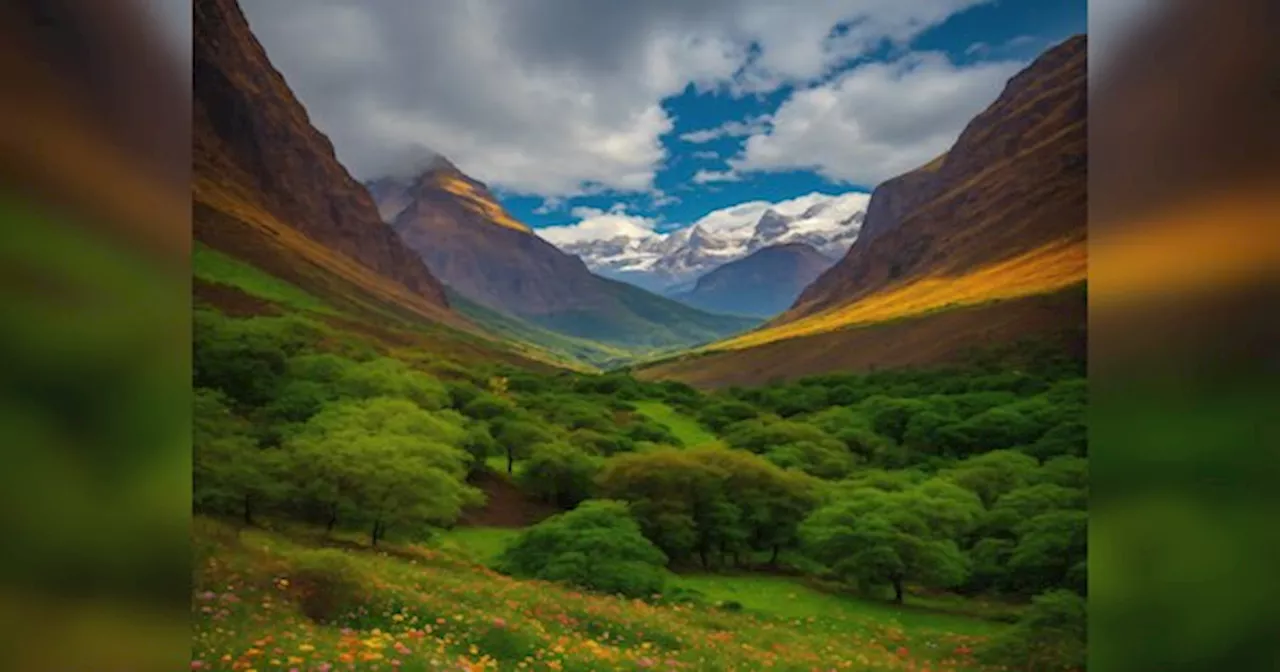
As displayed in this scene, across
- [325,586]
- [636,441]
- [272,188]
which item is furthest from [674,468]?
[272,188]

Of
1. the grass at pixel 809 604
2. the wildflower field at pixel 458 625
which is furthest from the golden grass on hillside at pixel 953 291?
the wildflower field at pixel 458 625

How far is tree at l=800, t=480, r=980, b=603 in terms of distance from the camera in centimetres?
842

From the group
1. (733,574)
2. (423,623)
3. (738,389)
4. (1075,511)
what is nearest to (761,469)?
(733,574)

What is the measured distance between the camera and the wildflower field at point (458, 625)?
5.27 meters

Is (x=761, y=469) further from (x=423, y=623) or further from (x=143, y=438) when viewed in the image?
(x=143, y=438)

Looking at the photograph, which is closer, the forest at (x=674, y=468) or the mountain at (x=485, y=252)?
the forest at (x=674, y=468)

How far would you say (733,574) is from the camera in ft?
29.0

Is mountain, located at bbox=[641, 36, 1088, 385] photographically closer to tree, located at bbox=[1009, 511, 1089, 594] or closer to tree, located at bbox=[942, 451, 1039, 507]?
tree, located at bbox=[942, 451, 1039, 507]

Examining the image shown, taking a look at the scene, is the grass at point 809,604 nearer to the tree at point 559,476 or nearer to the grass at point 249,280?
the tree at point 559,476

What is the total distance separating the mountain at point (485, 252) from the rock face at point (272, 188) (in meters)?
0.68

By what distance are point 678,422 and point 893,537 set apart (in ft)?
11.7

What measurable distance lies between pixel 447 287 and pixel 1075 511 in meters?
12.7

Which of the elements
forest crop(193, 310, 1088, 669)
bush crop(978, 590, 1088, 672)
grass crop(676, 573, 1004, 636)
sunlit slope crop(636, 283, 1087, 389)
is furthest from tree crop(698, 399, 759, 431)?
bush crop(978, 590, 1088, 672)

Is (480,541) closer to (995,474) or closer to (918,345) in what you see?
(995,474)
